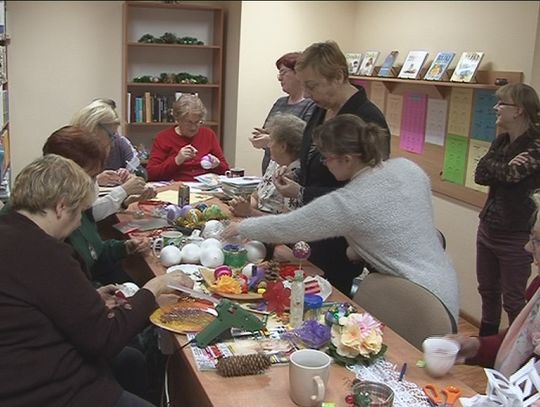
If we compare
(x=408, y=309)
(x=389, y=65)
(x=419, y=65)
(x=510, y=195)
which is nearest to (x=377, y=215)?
(x=408, y=309)

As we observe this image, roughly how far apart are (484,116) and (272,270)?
214 cm

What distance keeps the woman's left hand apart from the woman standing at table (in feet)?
1.93

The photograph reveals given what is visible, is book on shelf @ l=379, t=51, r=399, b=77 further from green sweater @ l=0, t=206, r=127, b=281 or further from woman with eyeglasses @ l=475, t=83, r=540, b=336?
green sweater @ l=0, t=206, r=127, b=281

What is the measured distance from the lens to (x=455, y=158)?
3.90 metres

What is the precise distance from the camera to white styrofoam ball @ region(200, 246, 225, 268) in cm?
207

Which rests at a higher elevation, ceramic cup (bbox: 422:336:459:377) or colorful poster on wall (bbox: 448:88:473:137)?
colorful poster on wall (bbox: 448:88:473:137)

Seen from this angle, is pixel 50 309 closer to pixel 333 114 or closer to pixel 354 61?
pixel 333 114

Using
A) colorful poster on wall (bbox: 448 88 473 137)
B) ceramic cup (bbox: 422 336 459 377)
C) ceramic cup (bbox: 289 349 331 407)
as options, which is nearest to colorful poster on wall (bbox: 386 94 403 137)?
colorful poster on wall (bbox: 448 88 473 137)

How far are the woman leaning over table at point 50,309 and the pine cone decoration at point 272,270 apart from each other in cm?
58

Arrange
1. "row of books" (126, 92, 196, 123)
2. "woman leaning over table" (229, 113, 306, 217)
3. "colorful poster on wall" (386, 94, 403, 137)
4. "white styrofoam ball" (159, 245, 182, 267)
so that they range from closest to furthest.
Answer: "white styrofoam ball" (159, 245, 182, 267), "woman leaning over table" (229, 113, 306, 217), "colorful poster on wall" (386, 94, 403, 137), "row of books" (126, 92, 196, 123)

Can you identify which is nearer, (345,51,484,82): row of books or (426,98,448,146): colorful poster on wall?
(345,51,484,82): row of books

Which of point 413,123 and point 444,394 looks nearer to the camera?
point 444,394

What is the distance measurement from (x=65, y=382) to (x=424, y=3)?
3.71m

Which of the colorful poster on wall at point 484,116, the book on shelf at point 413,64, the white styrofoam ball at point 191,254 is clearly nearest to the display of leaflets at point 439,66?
the book on shelf at point 413,64
